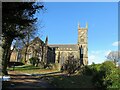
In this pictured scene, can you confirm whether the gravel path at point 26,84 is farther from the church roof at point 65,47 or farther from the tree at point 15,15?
the church roof at point 65,47

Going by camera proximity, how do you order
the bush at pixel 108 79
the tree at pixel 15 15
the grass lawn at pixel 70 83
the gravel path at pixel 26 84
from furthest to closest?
the grass lawn at pixel 70 83, the gravel path at pixel 26 84, the bush at pixel 108 79, the tree at pixel 15 15

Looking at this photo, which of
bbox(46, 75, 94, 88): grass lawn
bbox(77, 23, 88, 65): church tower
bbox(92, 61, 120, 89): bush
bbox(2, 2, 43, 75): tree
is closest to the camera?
bbox(2, 2, 43, 75): tree

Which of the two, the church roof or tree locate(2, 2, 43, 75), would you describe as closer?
tree locate(2, 2, 43, 75)

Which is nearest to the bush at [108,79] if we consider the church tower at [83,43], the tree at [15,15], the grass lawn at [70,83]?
the grass lawn at [70,83]

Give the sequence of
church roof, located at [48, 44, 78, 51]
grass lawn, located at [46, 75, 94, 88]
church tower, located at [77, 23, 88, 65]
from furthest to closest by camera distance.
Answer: church tower, located at [77, 23, 88, 65], church roof, located at [48, 44, 78, 51], grass lawn, located at [46, 75, 94, 88]

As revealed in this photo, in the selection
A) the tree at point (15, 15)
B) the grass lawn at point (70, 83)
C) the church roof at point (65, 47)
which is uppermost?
the church roof at point (65, 47)

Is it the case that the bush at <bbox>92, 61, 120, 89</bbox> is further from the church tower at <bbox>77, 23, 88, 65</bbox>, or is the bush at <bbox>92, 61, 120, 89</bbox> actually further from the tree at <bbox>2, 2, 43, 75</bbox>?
the church tower at <bbox>77, 23, 88, 65</bbox>

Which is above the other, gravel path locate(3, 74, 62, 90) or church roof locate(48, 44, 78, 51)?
church roof locate(48, 44, 78, 51)

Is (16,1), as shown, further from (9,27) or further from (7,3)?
(9,27)

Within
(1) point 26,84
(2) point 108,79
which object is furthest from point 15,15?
(1) point 26,84

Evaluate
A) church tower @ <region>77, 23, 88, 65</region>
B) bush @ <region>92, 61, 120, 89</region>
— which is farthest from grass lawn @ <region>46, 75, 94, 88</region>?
church tower @ <region>77, 23, 88, 65</region>

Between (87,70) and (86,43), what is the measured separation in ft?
268

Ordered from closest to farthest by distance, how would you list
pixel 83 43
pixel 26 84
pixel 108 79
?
1. pixel 108 79
2. pixel 26 84
3. pixel 83 43

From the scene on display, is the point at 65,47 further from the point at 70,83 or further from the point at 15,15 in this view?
the point at 15,15
